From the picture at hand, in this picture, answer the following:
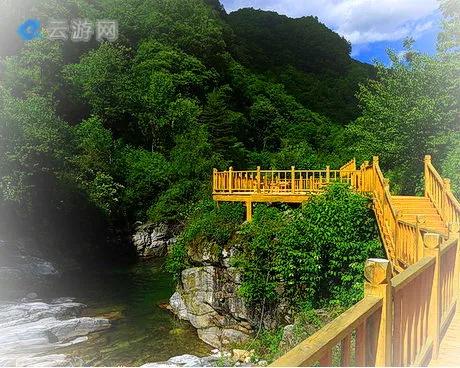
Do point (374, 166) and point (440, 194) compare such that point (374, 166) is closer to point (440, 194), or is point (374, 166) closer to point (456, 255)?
point (440, 194)

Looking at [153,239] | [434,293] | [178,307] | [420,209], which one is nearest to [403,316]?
[434,293]

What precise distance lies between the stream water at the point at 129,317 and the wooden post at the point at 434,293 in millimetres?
8189

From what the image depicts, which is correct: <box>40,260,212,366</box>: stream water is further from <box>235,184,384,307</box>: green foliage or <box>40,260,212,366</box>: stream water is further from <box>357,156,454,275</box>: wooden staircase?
<box>357,156,454,275</box>: wooden staircase

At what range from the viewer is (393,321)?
2594 millimetres

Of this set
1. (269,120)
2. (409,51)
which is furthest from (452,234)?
(269,120)

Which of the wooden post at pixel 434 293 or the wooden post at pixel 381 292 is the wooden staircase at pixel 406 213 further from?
the wooden post at pixel 381 292

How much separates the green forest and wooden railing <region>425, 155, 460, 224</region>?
960mm

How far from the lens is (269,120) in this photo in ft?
139

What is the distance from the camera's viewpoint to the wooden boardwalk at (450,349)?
392 centimetres

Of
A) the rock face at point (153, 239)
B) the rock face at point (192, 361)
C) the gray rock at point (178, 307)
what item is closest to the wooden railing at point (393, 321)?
the rock face at point (192, 361)

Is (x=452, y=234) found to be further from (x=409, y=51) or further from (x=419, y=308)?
(x=409, y=51)

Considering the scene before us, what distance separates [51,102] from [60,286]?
15.9 meters

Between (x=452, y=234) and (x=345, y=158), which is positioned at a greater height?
(x=345, y=158)

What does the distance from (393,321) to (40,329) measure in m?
12.3
